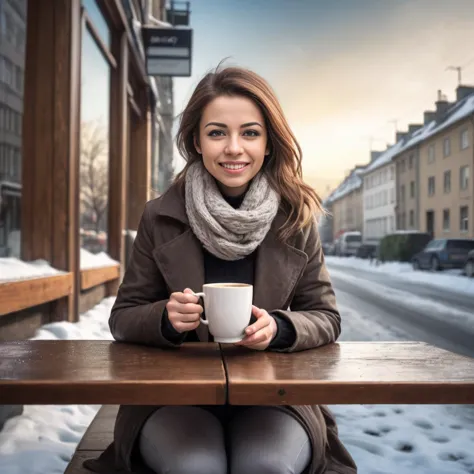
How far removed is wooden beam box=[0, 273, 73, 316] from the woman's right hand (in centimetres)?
147

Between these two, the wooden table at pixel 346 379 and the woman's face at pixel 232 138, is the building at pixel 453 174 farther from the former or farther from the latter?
the wooden table at pixel 346 379

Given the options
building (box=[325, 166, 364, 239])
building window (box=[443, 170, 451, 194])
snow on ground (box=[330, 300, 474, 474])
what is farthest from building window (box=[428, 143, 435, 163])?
snow on ground (box=[330, 300, 474, 474])

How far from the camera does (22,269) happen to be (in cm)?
322

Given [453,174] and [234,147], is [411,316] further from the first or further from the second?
[234,147]

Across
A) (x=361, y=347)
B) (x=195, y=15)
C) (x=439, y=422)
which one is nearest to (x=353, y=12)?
(x=195, y=15)

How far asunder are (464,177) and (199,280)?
11.8ft

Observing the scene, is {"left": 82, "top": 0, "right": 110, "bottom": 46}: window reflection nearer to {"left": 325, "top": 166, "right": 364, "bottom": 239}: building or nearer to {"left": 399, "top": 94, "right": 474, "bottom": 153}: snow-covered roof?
{"left": 399, "top": 94, "right": 474, "bottom": 153}: snow-covered roof

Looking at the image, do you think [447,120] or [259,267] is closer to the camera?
[259,267]

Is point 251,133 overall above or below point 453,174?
below

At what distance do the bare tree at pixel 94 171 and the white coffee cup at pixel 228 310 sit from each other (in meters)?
3.83

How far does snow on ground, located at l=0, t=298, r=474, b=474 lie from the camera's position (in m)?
2.36

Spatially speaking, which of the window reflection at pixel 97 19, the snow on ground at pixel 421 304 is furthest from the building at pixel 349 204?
the window reflection at pixel 97 19

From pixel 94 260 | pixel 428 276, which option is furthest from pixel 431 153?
pixel 94 260

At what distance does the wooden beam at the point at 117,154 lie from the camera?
662cm
